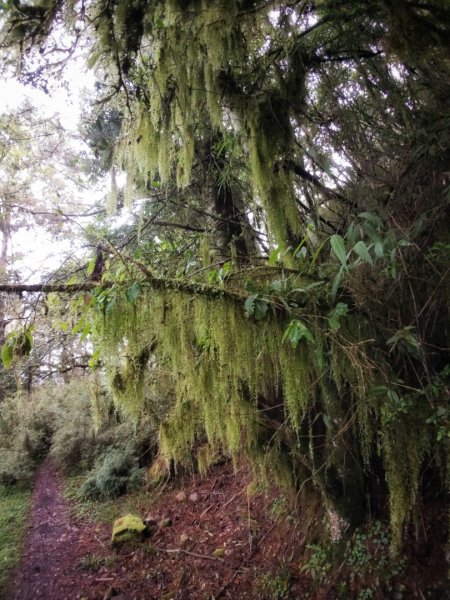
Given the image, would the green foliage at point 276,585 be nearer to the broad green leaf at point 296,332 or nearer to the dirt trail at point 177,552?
the dirt trail at point 177,552

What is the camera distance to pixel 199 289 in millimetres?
2123

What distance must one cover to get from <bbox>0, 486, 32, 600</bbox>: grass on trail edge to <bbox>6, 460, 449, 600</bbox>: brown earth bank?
14 centimetres

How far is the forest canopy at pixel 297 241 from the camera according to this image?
215 cm

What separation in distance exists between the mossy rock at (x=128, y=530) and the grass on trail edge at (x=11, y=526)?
1.51m

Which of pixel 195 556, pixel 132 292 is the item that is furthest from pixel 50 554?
pixel 132 292

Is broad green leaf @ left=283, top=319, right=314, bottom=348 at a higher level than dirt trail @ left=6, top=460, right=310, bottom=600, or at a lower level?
higher

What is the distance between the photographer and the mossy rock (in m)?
5.61

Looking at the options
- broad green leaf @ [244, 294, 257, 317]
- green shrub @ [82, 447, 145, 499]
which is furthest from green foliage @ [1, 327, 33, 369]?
green shrub @ [82, 447, 145, 499]

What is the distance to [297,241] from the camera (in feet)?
10.7

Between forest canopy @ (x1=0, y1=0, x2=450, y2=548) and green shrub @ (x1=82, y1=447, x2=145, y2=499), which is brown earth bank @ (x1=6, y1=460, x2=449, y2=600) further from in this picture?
forest canopy @ (x1=0, y1=0, x2=450, y2=548)

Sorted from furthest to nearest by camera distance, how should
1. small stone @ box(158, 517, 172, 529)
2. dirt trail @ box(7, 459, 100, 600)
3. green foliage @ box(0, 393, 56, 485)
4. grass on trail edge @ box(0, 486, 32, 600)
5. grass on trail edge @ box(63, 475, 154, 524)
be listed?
green foliage @ box(0, 393, 56, 485) → grass on trail edge @ box(63, 475, 154, 524) → small stone @ box(158, 517, 172, 529) → grass on trail edge @ box(0, 486, 32, 600) → dirt trail @ box(7, 459, 100, 600)

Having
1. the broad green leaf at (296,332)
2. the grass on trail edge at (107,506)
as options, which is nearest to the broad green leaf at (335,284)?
the broad green leaf at (296,332)

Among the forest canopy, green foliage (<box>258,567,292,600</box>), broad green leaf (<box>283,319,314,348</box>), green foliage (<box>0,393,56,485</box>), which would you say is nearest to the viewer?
broad green leaf (<box>283,319,314,348</box>)

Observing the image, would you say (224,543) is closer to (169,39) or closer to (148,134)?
(148,134)
